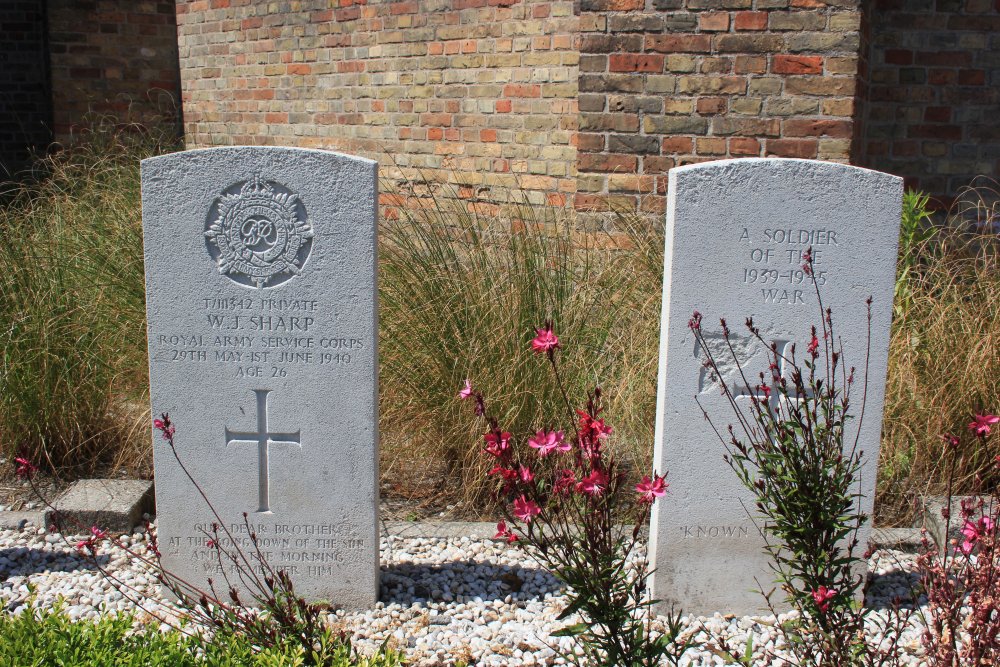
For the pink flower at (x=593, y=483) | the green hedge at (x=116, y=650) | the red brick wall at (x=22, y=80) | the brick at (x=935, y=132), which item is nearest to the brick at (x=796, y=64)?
the brick at (x=935, y=132)

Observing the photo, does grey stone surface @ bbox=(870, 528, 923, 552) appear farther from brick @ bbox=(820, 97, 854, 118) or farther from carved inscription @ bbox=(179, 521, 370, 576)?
brick @ bbox=(820, 97, 854, 118)

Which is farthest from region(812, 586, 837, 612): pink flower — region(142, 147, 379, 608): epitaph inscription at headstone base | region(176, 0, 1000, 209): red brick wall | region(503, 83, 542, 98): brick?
region(503, 83, 542, 98): brick

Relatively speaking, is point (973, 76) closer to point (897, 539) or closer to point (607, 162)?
point (607, 162)

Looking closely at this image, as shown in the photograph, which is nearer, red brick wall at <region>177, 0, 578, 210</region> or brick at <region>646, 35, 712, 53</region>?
brick at <region>646, 35, 712, 53</region>

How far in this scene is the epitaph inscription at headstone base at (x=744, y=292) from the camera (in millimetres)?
→ 2947

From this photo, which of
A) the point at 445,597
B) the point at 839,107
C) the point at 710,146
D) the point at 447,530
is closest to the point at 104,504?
the point at 447,530

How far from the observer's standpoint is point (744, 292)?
3012 mm

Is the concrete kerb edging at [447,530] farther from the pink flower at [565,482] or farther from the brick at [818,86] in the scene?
the brick at [818,86]

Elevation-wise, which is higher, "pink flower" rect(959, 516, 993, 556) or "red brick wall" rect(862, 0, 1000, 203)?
"red brick wall" rect(862, 0, 1000, 203)

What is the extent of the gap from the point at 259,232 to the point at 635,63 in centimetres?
287

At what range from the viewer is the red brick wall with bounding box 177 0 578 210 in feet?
20.9

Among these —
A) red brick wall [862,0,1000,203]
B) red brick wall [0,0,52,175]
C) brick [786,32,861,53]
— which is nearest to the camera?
brick [786,32,861,53]

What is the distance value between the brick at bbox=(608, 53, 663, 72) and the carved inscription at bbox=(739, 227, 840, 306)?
2.31 metres

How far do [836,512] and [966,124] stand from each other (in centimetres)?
409
